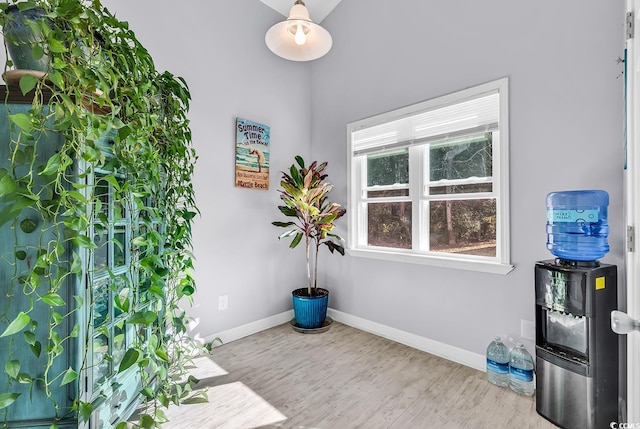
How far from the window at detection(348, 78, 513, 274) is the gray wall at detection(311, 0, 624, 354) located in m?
0.10

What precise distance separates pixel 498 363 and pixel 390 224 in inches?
55.7

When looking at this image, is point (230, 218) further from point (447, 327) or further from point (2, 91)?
point (447, 327)

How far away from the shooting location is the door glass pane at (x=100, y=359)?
119cm

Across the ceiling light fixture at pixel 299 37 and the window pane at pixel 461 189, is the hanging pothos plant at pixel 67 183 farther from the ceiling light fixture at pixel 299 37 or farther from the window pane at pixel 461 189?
the window pane at pixel 461 189

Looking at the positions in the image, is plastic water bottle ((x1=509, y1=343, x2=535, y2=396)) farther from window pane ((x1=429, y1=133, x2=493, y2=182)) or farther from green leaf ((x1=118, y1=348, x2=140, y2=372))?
green leaf ((x1=118, y1=348, x2=140, y2=372))

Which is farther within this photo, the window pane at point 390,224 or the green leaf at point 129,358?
the window pane at point 390,224

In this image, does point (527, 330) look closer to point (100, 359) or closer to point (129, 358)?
point (129, 358)

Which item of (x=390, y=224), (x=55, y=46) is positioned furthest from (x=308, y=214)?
(x=55, y=46)

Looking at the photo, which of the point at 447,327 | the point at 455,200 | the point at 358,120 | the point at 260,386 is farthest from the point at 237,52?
the point at 447,327

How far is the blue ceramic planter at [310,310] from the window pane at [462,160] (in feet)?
5.23

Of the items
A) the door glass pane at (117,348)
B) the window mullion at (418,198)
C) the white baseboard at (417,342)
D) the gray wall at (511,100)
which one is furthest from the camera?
the window mullion at (418,198)

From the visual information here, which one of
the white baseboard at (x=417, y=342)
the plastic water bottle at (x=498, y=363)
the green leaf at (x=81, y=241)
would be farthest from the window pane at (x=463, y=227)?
the green leaf at (x=81, y=241)

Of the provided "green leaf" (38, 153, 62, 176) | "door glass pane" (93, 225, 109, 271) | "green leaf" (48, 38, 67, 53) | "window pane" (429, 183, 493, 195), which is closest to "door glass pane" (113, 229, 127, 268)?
"door glass pane" (93, 225, 109, 271)

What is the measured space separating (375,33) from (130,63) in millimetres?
2496
